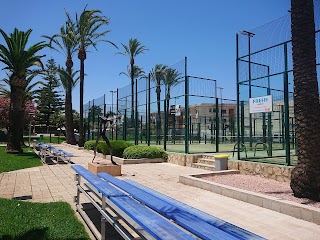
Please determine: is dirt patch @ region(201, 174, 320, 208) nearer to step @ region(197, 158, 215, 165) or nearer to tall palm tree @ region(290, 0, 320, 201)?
tall palm tree @ region(290, 0, 320, 201)

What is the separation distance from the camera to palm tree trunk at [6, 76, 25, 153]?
1962cm

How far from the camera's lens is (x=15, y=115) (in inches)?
786

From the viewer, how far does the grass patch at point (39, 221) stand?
4477mm

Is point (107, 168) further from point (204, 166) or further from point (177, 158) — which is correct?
point (177, 158)

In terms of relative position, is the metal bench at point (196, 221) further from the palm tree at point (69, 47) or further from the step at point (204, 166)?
the palm tree at point (69, 47)

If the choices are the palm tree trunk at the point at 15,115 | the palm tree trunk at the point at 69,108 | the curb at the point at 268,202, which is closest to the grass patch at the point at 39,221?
the curb at the point at 268,202

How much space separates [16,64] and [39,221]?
17.0 metres

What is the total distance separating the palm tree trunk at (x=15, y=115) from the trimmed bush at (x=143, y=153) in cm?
855

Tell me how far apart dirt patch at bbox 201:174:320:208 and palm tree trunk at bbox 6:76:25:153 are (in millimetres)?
14790

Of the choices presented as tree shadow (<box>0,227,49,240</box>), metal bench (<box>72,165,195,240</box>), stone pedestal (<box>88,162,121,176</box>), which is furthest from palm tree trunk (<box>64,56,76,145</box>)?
tree shadow (<box>0,227,49,240</box>)

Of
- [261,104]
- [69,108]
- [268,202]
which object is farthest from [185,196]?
[69,108]

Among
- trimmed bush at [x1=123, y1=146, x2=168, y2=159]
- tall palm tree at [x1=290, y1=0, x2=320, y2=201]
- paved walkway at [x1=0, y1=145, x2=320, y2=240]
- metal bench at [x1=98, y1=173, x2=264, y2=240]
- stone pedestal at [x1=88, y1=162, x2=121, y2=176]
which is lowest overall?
paved walkway at [x1=0, y1=145, x2=320, y2=240]

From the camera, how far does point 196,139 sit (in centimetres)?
2781

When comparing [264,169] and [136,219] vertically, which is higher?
[136,219]
